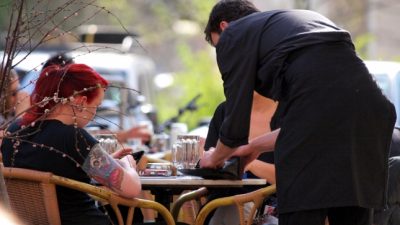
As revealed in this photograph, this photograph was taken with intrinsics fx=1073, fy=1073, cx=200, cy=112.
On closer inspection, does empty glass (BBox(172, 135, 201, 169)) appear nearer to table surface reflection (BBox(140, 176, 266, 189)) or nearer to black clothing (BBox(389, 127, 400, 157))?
table surface reflection (BBox(140, 176, 266, 189))

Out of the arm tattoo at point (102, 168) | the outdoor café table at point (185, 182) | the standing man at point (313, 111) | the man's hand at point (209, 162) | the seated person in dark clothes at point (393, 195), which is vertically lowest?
the seated person in dark clothes at point (393, 195)

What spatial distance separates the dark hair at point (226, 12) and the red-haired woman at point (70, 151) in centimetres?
71

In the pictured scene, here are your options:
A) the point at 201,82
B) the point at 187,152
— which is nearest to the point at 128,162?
the point at 187,152

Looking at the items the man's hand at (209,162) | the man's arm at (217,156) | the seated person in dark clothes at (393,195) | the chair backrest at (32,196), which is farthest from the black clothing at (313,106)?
the chair backrest at (32,196)

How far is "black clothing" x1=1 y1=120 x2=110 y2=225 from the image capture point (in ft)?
16.3

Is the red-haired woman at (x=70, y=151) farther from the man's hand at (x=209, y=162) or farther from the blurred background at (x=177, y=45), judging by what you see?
the blurred background at (x=177, y=45)

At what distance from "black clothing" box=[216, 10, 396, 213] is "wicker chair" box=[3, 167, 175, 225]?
0.75 metres

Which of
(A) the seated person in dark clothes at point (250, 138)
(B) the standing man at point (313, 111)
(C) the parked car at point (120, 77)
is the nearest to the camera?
(B) the standing man at point (313, 111)

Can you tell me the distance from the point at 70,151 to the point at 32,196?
276 mm

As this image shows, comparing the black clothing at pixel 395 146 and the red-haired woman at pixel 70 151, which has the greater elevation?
the red-haired woman at pixel 70 151

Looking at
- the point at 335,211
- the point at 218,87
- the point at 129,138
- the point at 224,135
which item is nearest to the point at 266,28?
the point at 224,135

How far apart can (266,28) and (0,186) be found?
4.51ft

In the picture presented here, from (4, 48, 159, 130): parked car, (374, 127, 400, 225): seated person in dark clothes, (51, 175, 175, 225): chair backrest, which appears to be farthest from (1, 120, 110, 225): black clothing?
(4, 48, 159, 130): parked car

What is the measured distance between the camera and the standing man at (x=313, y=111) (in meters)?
4.34
